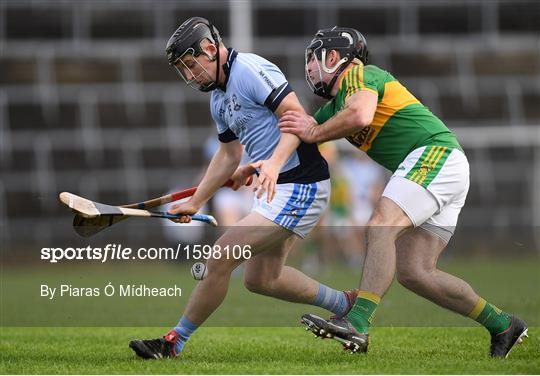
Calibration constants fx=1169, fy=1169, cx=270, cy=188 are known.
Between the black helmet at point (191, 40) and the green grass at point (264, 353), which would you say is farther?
the black helmet at point (191, 40)

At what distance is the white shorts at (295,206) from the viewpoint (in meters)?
6.27

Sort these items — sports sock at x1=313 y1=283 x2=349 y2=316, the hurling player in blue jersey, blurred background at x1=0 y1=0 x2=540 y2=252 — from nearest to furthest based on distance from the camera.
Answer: the hurling player in blue jersey
sports sock at x1=313 y1=283 x2=349 y2=316
blurred background at x1=0 y1=0 x2=540 y2=252

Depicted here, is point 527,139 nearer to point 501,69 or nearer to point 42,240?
point 501,69

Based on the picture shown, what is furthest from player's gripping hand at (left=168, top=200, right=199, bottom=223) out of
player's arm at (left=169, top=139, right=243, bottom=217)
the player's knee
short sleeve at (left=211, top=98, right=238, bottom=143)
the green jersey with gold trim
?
the player's knee

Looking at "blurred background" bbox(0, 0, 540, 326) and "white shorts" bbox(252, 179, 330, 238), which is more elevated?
"white shorts" bbox(252, 179, 330, 238)

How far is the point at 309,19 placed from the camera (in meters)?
19.0

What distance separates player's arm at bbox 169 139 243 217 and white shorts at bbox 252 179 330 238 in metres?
0.44

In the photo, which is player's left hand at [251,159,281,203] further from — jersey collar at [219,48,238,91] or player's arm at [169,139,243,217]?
player's arm at [169,139,243,217]

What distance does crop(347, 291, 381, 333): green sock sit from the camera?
19.5ft

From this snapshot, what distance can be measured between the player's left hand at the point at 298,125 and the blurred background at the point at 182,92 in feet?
33.3

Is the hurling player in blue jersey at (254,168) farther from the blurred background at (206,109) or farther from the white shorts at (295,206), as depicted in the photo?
the blurred background at (206,109)

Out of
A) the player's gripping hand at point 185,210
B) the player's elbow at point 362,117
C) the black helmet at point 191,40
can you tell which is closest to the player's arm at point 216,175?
the player's gripping hand at point 185,210

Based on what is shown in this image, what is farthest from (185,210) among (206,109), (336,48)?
(206,109)

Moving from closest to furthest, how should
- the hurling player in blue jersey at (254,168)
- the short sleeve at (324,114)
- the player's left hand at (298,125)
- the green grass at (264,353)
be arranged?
the green grass at (264,353) < the player's left hand at (298,125) < the hurling player in blue jersey at (254,168) < the short sleeve at (324,114)
